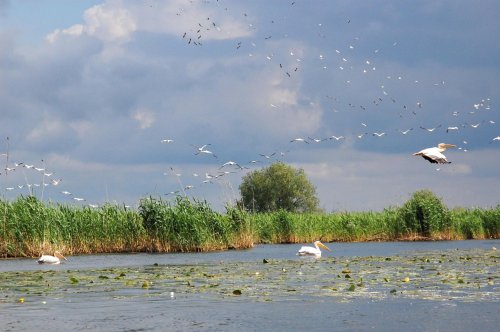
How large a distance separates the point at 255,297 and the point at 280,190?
315 feet

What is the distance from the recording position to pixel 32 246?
134 feet

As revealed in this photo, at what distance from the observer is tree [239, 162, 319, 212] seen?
115812mm

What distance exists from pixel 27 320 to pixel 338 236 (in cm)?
5107

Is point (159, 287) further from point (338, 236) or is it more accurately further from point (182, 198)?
point (338, 236)

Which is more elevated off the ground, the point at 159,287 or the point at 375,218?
the point at 375,218

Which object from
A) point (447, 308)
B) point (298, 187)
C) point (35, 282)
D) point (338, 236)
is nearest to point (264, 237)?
point (338, 236)

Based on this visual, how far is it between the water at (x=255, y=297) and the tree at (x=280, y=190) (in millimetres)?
82749

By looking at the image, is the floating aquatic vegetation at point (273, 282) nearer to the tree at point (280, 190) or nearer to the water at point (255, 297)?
the water at point (255, 297)

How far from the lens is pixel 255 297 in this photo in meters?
20.3

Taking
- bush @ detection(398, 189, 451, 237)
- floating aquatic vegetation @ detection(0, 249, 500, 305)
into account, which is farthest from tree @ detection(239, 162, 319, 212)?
floating aquatic vegetation @ detection(0, 249, 500, 305)

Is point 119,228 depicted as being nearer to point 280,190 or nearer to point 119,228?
point 119,228

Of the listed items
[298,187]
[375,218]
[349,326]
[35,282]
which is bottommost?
[349,326]

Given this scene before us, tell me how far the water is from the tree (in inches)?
3258

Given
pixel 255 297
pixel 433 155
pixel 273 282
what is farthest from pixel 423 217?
pixel 255 297
